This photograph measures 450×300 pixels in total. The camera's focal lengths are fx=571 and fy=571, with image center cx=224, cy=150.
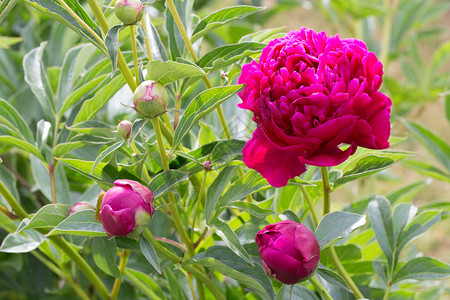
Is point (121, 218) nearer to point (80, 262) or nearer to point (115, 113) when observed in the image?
point (80, 262)

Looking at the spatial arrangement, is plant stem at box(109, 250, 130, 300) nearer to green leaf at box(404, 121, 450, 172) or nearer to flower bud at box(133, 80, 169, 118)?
flower bud at box(133, 80, 169, 118)

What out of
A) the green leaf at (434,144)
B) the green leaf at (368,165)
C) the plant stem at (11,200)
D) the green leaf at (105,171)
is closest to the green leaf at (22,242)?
the plant stem at (11,200)

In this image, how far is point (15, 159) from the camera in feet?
3.28

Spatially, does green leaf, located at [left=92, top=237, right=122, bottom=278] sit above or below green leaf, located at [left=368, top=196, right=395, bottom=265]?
above

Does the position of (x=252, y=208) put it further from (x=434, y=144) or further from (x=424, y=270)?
(x=434, y=144)

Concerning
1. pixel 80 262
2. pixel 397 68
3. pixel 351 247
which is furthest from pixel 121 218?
pixel 397 68

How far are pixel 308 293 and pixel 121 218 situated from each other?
24cm

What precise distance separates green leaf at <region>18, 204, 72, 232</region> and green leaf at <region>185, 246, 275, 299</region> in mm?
131

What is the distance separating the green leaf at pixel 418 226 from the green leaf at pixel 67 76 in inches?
18.1

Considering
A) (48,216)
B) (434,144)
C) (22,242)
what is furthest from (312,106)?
(434,144)

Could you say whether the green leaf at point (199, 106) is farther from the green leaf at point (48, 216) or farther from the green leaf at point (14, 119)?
the green leaf at point (14, 119)

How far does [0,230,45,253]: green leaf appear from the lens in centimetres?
60

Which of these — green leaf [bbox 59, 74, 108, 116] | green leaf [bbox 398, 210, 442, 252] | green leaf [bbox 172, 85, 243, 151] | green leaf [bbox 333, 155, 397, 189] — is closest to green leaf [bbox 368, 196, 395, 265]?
green leaf [bbox 398, 210, 442, 252]

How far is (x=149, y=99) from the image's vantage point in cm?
45
